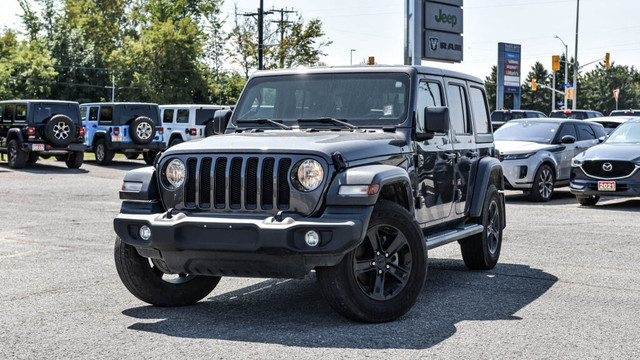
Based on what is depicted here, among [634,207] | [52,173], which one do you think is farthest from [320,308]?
[52,173]

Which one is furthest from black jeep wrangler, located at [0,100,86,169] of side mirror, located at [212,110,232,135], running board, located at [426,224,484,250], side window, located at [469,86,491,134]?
running board, located at [426,224,484,250]

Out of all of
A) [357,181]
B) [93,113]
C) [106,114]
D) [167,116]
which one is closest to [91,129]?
[93,113]

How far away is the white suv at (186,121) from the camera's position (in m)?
30.5

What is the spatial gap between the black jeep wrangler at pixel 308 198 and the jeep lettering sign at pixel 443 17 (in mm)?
19509

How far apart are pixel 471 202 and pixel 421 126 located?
143 centimetres

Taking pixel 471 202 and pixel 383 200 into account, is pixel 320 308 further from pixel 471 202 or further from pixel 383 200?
pixel 471 202

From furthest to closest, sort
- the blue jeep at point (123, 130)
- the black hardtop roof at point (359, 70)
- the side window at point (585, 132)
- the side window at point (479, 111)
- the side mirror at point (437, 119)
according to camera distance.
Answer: the blue jeep at point (123, 130) → the side window at point (585, 132) → the side window at point (479, 111) → the black hardtop roof at point (359, 70) → the side mirror at point (437, 119)

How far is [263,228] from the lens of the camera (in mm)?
5730

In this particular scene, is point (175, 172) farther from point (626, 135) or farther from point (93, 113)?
point (93, 113)

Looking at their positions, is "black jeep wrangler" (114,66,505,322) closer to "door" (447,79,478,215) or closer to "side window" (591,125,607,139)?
"door" (447,79,478,215)

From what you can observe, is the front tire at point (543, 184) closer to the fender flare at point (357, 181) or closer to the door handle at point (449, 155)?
the door handle at point (449, 155)

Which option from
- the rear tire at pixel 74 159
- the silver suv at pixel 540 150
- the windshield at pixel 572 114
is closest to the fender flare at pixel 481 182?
the silver suv at pixel 540 150

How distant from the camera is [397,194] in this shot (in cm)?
667

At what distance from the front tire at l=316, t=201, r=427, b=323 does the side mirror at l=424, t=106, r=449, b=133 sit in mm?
1039
